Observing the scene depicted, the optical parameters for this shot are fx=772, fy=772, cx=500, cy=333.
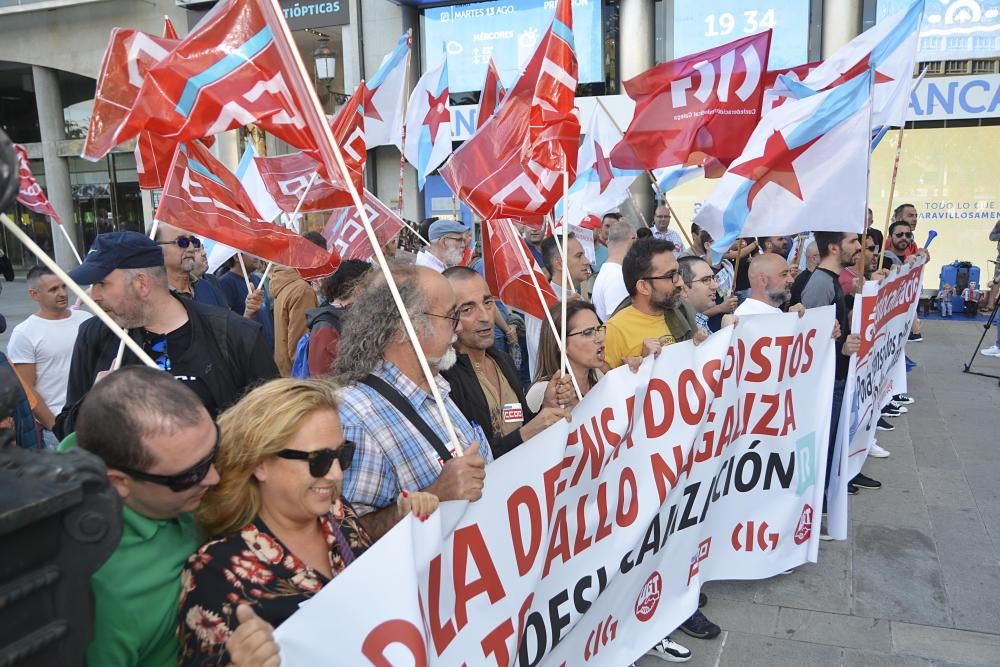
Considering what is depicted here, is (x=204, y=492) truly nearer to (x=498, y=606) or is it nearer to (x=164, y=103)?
(x=498, y=606)

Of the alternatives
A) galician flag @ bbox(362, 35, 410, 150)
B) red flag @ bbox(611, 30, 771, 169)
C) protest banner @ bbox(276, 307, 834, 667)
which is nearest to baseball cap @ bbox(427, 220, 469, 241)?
galician flag @ bbox(362, 35, 410, 150)

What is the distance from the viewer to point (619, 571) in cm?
316

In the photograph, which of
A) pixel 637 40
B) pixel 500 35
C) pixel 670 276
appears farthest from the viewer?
pixel 500 35

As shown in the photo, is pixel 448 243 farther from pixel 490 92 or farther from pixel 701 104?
pixel 701 104

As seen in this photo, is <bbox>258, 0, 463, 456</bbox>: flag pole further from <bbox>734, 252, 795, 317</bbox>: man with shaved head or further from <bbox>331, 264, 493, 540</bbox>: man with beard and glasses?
<bbox>734, 252, 795, 317</bbox>: man with shaved head

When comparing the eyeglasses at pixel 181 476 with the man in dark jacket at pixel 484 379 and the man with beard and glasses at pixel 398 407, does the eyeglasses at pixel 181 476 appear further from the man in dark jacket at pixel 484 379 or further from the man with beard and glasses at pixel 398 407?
the man in dark jacket at pixel 484 379

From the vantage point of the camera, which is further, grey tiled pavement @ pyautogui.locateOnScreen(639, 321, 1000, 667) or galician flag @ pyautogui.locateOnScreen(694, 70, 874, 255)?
galician flag @ pyautogui.locateOnScreen(694, 70, 874, 255)

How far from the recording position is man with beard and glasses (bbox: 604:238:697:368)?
4297mm

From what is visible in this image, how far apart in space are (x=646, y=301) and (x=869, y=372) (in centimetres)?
235

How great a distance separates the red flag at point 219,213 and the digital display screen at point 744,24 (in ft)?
45.1

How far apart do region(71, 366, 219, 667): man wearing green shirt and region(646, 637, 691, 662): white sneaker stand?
2.64 metres

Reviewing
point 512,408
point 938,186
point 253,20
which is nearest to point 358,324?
point 512,408

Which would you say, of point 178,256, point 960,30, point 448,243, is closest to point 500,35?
point 960,30

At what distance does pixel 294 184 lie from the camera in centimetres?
611
